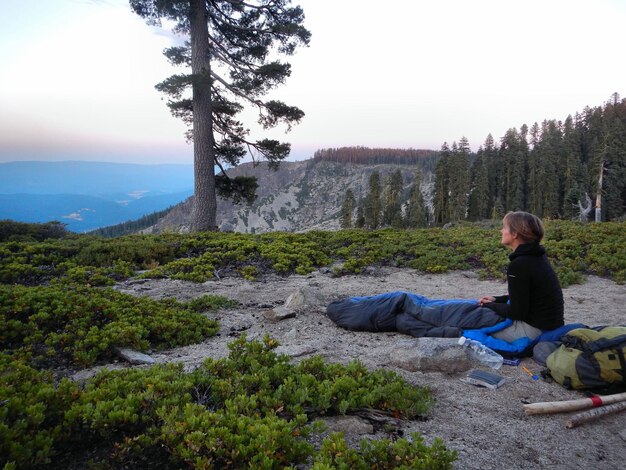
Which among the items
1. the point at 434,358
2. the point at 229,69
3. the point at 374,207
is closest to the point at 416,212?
the point at 374,207

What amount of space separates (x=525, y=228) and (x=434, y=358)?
219 centimetres

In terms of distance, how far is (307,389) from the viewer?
379 cm

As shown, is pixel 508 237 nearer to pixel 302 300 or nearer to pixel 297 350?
pixel 297 350

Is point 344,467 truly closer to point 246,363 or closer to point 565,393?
point 246,363

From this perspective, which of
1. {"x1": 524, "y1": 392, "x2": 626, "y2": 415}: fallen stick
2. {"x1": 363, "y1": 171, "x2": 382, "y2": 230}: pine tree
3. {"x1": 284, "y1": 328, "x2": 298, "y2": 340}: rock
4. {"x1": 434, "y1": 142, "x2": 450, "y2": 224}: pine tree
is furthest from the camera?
{"x1": 363, "y1": 171, "x2": 382, "y2": 230}: pine tree

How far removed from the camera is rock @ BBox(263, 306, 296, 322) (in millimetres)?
7289

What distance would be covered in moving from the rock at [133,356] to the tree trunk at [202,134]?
11.8 meters

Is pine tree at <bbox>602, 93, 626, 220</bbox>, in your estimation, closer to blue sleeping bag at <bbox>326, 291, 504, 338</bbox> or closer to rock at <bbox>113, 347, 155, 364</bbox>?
blue sleeping bag at <bbox>326, 291, 504, 338</bbox>

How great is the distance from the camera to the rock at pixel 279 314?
7289 millimetres

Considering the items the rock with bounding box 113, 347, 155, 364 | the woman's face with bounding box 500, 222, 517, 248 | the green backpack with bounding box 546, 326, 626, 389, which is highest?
the woman's face with bounding box 500, 222, 517, 248

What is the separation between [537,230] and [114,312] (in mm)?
6518

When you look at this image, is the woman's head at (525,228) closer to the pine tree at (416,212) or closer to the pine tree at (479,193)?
the pine tree at (479,193)

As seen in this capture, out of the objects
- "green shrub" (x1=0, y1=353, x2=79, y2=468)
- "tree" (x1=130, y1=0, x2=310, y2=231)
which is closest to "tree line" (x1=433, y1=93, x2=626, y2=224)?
"tree" (x1=130, y1=0, x2=310, y2=231)

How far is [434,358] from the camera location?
16.1ft
